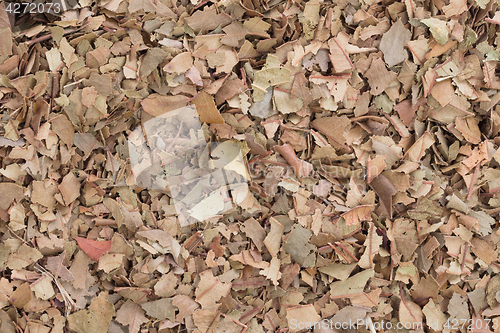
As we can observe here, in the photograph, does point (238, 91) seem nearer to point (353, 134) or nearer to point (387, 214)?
point (353, 134)

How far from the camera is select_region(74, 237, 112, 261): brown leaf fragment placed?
104 cm

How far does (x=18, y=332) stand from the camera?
1.01m

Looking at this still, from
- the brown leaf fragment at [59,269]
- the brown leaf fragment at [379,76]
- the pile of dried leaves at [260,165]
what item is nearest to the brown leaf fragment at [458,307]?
the pile of dried leaves at [260,165]

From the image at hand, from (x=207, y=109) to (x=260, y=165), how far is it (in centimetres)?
21

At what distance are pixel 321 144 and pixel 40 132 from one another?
73 cm

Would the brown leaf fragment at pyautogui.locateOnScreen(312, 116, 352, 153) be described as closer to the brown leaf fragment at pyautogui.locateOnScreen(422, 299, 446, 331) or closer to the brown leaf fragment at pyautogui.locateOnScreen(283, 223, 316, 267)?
the brown leaf fragment at pyautogui.locateOnScreen(283, 223, 316, 267)

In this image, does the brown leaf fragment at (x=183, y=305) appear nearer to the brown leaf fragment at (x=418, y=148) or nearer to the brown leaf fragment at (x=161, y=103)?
the brown leaf fragment at (x=161, y=103)

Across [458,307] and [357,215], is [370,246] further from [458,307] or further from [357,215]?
[458,307]

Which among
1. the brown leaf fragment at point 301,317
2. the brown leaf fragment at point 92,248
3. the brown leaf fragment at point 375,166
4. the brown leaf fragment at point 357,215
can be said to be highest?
the brown leaf fragment at point 375,166

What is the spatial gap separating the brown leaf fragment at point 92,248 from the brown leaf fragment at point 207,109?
42cm

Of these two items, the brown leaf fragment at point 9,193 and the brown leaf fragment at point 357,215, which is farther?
the brown leaf fragment at point 357,215

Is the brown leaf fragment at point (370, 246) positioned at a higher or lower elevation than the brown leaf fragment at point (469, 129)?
lower

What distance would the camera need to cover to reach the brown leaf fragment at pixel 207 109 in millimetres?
1075

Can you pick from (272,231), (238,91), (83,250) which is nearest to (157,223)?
(83,250)
